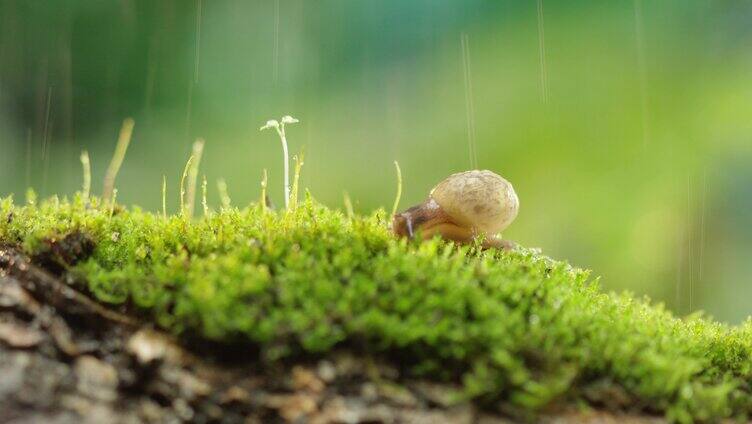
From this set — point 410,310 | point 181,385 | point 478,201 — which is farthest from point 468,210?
point 181,385

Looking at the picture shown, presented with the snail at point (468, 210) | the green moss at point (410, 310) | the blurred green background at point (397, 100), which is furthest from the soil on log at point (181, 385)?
the blurred green background at point (397, 100)

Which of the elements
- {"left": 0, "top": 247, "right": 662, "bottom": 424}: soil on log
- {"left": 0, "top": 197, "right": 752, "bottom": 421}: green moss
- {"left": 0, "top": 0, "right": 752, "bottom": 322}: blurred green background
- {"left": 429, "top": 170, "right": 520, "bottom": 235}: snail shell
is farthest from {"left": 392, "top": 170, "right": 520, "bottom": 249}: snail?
{"left": 0, "top": 0, "right": 752, "bottom": 322}: blurred green background

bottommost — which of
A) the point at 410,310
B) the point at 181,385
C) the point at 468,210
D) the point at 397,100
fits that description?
the point at 181,385

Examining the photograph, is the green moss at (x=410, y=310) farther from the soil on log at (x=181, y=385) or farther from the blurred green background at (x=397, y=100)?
the blurred green background at (x=397, y=100)

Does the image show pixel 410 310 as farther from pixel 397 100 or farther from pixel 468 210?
pixel 397 100

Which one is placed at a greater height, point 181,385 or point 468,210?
point 468,210

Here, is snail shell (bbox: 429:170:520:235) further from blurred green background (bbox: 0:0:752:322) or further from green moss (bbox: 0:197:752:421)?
blurred green background (bbox: 0:0:752:322)

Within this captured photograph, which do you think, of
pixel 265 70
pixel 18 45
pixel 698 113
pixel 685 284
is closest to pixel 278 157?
pixel 265 70

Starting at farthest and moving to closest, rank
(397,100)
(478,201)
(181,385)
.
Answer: (397,100), (478,201), (181,385)
